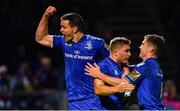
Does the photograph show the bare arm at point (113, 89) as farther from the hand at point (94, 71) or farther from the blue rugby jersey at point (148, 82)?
the hand at point (94, 71)

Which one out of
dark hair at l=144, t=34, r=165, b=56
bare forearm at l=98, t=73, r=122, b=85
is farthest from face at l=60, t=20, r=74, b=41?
dark hair at l=144, t=34, r=165, b=56

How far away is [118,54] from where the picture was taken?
756cm

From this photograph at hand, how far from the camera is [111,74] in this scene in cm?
756

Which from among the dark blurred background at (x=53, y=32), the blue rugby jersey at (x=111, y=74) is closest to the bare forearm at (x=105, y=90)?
the blue rugby jersey at (x=111, y=74)

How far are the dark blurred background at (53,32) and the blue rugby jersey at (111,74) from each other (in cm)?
481

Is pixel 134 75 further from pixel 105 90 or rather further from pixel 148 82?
pixel 105 90

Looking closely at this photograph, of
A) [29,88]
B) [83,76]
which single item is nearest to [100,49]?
[83,76]

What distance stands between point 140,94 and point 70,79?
1168 mm

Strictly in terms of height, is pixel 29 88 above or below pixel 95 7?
below

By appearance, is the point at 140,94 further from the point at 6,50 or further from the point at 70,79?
the point at 6,50

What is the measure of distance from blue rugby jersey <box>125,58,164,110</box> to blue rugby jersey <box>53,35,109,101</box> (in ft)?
3.07

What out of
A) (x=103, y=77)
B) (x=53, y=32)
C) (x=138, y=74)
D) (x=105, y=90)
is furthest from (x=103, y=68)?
(x=53, y=32)

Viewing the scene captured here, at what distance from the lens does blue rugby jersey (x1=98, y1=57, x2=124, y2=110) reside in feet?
24.7

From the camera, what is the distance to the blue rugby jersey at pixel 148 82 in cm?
711
